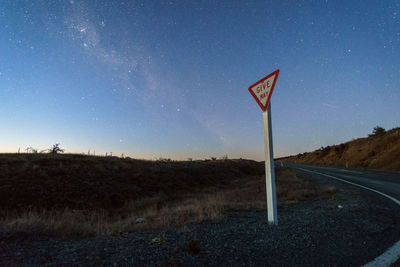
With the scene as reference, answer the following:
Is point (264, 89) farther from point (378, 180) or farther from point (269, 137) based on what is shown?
point (378, 180)

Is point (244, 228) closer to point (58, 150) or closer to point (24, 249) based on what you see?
point (24, 249)

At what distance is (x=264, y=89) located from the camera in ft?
15.5

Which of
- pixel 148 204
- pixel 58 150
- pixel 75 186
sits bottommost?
pixel 148 204

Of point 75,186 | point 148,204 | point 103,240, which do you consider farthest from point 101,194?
point 103,240

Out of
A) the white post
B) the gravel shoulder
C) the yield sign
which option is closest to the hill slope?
the gravel shoulder

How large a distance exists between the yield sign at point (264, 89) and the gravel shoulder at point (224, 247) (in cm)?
262

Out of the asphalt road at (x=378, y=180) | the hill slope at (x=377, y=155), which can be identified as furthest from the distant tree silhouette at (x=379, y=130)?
the asphalt road at (x=378, y=180)

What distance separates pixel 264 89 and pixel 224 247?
3.23m

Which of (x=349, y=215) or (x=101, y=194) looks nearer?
(x=349, y=215)

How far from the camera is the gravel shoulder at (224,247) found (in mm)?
2908

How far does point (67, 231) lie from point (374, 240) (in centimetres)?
592

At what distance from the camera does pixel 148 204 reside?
1370 centimetres

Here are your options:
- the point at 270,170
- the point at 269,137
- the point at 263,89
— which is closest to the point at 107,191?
the point at 270,170

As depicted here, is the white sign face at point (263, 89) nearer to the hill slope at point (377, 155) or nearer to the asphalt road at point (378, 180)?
the asphalt road at point (378, 180)
